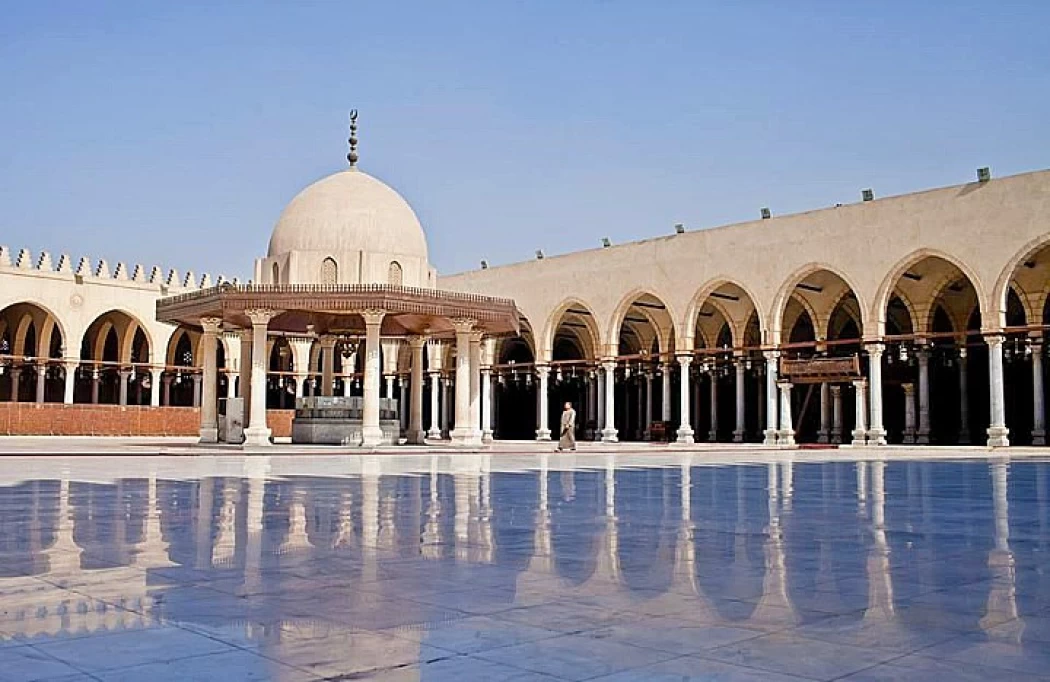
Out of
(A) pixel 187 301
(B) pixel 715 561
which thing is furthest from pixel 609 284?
(B) pixel 715 561

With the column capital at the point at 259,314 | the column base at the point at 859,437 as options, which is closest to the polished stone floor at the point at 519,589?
the column capital at the point at 259,314

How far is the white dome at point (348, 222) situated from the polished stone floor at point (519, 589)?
1631 cm

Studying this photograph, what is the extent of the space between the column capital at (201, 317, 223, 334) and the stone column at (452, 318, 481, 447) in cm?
560

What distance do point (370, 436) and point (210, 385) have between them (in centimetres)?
503

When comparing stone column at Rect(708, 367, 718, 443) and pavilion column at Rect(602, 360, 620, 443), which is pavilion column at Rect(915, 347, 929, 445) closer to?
stone column at Rect(708, 367, 718, 443)

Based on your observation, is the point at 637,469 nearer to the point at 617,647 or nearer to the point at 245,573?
the point at 245,573

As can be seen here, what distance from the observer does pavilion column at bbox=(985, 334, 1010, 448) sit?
24.5 m

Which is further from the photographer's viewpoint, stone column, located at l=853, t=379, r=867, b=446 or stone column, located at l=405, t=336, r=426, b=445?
stone column, located at l=853, t=379, r=867, b=446

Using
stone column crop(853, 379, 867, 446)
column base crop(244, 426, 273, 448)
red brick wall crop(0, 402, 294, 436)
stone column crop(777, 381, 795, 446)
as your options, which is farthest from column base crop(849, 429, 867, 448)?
red brick wall crop(0, 402, 294, 436)

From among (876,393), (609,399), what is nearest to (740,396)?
(609,399)

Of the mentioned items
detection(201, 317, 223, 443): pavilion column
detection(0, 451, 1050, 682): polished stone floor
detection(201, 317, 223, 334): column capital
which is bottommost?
detection(0, 451, 1050, 682): polished stone floor

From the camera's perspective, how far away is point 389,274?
24.3 m

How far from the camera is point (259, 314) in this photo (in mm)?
21750

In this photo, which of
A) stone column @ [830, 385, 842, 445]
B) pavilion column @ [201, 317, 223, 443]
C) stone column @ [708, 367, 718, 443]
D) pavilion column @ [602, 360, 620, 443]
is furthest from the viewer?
stone column @ [708, 367, 718, 443]
